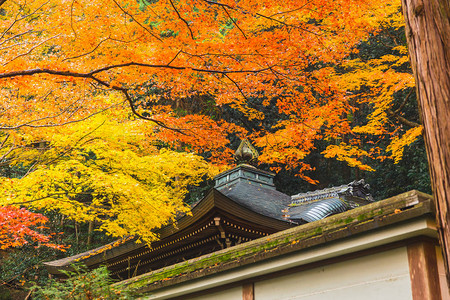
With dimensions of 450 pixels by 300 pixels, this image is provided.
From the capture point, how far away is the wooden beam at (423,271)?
3.97 m

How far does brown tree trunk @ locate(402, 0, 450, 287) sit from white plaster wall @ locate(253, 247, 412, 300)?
1740 millimetres

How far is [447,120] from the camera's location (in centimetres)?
266

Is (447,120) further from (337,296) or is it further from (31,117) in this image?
(31,117)

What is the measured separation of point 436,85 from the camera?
2.74 m

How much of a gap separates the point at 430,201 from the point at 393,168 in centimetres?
1743

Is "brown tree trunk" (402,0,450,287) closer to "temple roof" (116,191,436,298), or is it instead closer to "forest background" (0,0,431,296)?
"temple roof" (116,191,436,298)

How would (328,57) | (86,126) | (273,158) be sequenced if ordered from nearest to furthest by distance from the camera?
1. (86,126)
2. (328,57)
3. (273,158)

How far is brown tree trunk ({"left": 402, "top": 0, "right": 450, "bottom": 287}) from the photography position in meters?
2.62

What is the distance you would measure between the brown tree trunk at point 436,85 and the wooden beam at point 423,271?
5.16 feet

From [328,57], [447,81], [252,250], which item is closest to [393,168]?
[328,57]

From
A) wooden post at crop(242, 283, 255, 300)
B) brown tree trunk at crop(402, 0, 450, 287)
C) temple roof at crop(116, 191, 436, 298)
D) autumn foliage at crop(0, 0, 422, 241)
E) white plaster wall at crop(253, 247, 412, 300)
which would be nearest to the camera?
brown tree trunk at crop(402, 0, 450, 287)

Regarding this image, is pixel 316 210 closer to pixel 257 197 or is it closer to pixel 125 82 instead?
pixel 257 197

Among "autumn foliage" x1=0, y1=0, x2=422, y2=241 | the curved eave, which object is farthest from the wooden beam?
the curved eave

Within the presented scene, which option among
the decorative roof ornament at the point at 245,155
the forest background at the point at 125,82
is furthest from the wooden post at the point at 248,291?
the decorative roof ornament at the point at 245,155
